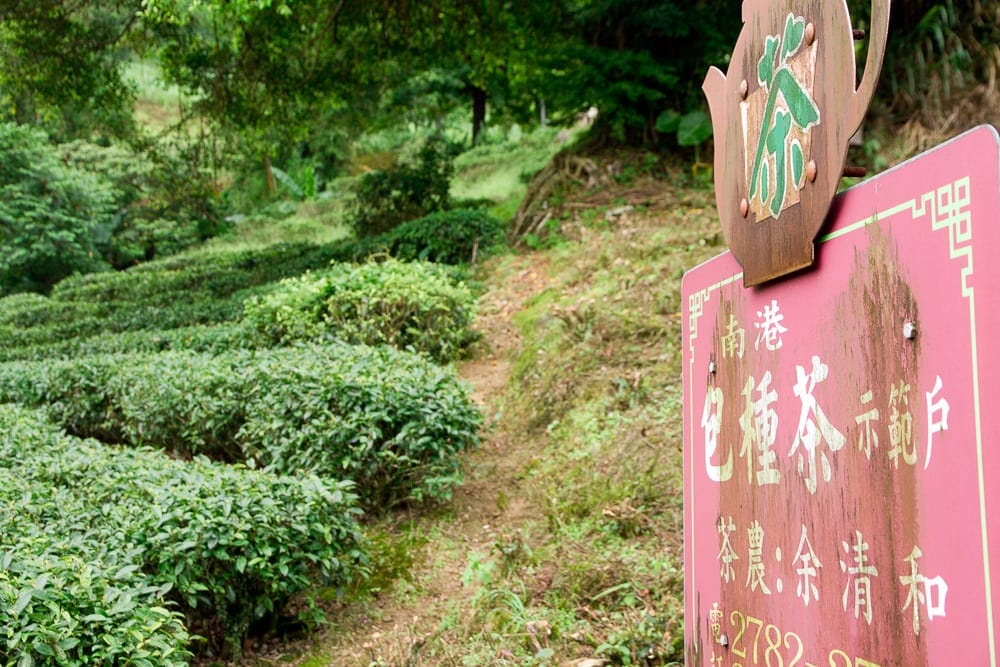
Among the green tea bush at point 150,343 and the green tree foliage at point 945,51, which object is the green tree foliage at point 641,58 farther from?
the green tea bush at point 150,343

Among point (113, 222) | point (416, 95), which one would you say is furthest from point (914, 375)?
point (113, 222)

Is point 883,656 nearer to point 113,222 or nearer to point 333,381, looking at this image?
point 333,381

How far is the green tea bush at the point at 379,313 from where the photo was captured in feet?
22.8

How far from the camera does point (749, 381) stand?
72.9 inches

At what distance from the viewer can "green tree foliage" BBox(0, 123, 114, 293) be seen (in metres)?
16.5

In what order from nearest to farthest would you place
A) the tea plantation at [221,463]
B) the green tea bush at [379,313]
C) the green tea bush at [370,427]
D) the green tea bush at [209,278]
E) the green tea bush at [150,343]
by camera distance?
the tea plantation at [221,463] < the green tea bush at [370,427] < the green tea bush at [379,313] < the green tea bush at [150,343] < the green tea bush at [209,278]

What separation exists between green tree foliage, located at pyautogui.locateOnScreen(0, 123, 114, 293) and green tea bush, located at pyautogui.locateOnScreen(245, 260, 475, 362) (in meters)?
11.6

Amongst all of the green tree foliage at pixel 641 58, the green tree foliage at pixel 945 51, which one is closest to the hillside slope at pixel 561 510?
the green tree foliage at pixel 641 58

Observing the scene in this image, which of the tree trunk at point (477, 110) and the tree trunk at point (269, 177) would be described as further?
the tree trunk at point (269, 177)

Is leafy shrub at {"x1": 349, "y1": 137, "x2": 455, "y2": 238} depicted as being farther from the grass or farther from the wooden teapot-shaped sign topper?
the wooden teapot-shaped sign topper

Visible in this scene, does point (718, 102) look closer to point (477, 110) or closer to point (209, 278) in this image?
point (209, 278)

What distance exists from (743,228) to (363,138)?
24.7 metres

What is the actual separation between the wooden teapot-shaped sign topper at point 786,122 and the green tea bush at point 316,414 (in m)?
2.84

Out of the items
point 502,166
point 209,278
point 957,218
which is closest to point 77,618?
point 957,218
